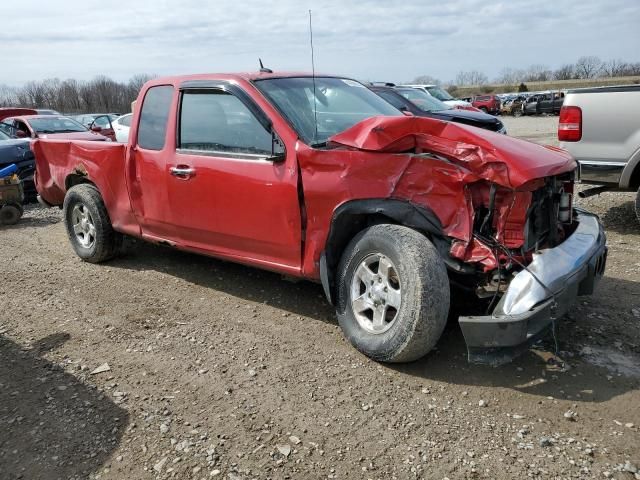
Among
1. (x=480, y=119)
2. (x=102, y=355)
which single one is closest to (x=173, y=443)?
(x=102, y=355)

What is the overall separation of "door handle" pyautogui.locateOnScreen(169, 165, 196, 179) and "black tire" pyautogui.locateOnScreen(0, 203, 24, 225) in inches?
207

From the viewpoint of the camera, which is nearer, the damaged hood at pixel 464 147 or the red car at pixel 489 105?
the damaged hood at pixel 464 147

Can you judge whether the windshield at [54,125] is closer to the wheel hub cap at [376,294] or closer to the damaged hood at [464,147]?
the damaged hood at [464,147]

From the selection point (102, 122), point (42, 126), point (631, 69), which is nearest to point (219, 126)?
point (42, 126)

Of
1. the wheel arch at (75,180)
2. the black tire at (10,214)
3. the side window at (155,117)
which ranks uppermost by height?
the side window at (155,117)

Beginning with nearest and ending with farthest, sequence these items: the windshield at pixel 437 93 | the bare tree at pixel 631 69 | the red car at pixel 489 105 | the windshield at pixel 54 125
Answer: the windshield at pixel 54 125, the windshield at pixel 437 93, the red car at pixel 489 105, the bare tree at pixel 631 69

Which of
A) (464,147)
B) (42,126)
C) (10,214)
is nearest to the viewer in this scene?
(464,147)

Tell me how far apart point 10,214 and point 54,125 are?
555 cm

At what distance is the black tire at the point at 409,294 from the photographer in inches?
129

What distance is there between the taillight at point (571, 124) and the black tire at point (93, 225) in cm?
499

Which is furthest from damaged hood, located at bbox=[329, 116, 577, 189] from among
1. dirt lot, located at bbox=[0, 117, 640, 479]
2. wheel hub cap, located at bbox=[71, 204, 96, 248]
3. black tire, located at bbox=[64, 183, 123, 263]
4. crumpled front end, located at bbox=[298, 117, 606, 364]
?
wheel hub cap, located at bbox=[71, 204, 96, 248]

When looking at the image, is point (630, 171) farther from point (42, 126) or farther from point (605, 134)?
point (42, 126)

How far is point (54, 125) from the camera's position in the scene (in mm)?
13492

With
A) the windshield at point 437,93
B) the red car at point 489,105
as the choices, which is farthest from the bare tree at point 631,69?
the windshield at point 437,93
